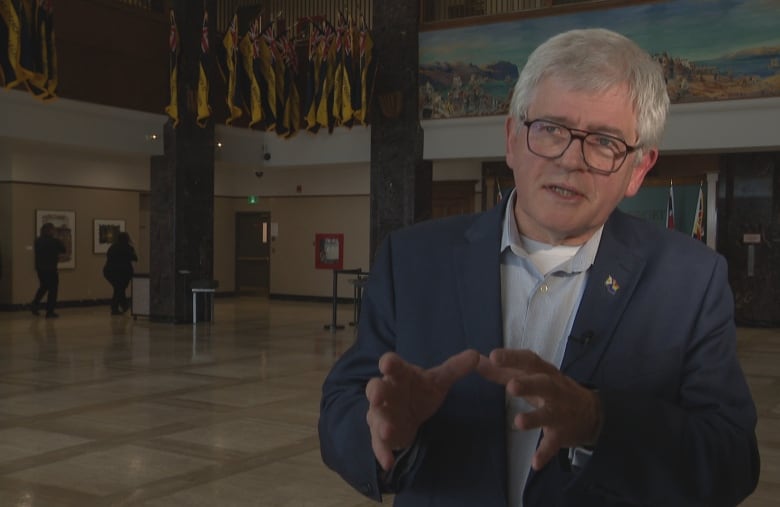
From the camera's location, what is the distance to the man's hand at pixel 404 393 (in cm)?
141

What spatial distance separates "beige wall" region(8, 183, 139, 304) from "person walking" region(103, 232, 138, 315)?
2041 mm

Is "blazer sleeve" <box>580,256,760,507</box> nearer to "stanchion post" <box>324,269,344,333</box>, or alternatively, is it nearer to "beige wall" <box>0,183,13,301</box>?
"stanchion post" <box>324,269,344,333</box>

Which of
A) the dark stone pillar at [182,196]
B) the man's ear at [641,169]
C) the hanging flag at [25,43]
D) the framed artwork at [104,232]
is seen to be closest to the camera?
the man's ear at [641,169]

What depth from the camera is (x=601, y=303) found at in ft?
5.58

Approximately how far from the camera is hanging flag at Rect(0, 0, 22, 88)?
1312cm

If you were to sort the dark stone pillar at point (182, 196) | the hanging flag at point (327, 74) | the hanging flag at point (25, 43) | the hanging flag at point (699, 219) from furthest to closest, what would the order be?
the hanging flag at point (699, 219)
the dark stone pillar at point (182, 196)
the hanging flag at point (327, 74)
the hanging flag at point (25, 43)

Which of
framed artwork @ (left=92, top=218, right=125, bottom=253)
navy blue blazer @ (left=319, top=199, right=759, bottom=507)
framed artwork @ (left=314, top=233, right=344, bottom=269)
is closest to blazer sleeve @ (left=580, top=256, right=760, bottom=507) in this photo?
navy blue blazer @ (left=319, top=199, right=759, bottom=507)

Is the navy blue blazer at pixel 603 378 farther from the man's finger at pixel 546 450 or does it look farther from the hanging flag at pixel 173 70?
the hanging flag at pixel 173 70

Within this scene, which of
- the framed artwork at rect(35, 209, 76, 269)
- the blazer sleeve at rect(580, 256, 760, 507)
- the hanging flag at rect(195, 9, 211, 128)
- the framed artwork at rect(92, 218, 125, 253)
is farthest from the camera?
the framed artwork at rect(92, 218, 125, 253)

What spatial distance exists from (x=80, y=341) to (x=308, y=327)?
4.56 metres

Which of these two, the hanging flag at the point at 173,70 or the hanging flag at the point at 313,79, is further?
the hanging flag at the point at 313,79

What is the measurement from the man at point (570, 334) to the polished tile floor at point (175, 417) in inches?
161

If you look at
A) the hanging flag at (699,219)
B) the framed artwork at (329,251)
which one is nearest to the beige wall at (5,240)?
the framed artwork at (329,251)

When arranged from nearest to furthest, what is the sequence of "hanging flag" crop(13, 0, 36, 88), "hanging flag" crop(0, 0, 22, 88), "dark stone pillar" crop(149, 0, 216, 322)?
"hanging flag" crop(0, 0, 22, 88), "hanging flag" crop(13, 0, 36, 88), "dark stone pillar" crop(149, 0, 216, 322)
